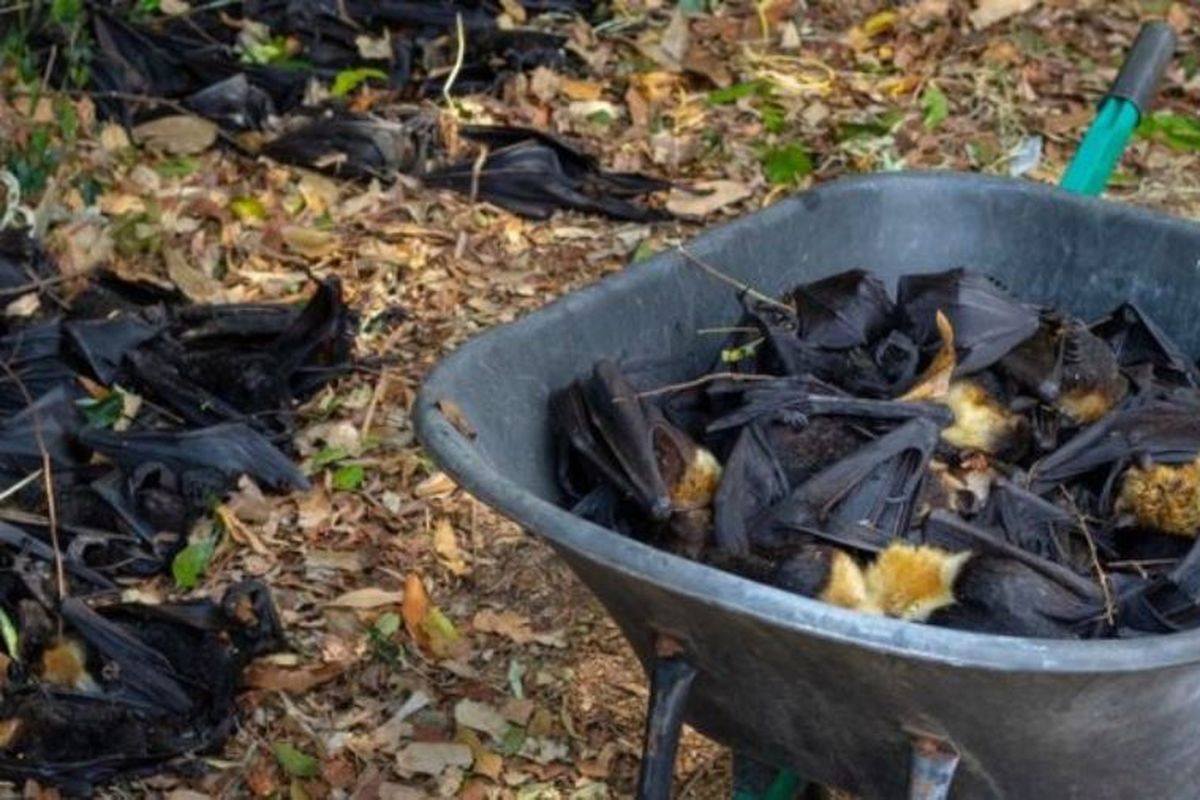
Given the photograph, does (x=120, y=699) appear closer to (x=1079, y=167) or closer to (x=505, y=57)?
(x=1079, y=167)

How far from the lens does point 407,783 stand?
3422 millimetres

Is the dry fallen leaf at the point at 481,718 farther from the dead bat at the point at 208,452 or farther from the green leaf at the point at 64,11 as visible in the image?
the green leaf at the point at 64,11

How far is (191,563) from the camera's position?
3.76m

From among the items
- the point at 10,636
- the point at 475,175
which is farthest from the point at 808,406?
the point at 475,175

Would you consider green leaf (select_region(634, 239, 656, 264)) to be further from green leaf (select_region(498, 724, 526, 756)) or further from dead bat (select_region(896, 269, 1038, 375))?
dead bat (select_region(896, 269, 1038, 375))

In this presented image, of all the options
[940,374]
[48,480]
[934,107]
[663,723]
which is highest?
[940,374]

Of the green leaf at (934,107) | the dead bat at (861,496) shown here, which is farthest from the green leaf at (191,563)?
the green leaf at (934,107)

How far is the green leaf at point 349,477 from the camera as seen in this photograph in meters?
4.00

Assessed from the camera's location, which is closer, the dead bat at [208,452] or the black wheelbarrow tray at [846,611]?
the black wheelbarrow tray at [846,611]

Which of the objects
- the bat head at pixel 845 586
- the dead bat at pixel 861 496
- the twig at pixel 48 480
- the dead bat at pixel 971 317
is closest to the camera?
the bat head at pixel 845 586

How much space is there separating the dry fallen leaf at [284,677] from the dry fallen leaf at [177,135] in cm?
187

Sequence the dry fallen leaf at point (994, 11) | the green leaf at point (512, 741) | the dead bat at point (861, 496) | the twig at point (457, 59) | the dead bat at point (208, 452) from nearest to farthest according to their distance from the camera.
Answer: the dead bat at point (861, 496) < the green leaf at point (512, 741) < the dead bat at point (208, 452) < the twig at point (457, 59) < the dry fallen leaf at point (994, 11)

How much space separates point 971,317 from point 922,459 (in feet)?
0.89

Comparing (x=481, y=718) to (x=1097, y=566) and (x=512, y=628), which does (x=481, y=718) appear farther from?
(x=1097, y=566)
